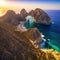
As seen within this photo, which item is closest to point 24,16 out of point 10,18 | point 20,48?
point 10,18

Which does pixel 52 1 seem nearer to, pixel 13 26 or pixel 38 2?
pixel 38 2

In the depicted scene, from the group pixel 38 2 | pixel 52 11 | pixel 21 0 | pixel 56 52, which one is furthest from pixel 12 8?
pixel 56 52

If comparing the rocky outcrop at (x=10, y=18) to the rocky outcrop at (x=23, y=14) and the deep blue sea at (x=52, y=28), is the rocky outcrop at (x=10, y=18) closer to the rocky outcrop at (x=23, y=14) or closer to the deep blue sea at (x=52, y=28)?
the rocky outcrop at (x=23, y=14)

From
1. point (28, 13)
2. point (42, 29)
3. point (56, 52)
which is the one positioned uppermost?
point (28, 13)

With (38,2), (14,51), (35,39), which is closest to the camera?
(14,51)

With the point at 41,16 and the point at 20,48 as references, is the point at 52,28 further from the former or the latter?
the point at 20,48

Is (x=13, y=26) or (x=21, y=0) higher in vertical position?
(x=21, y=0)
